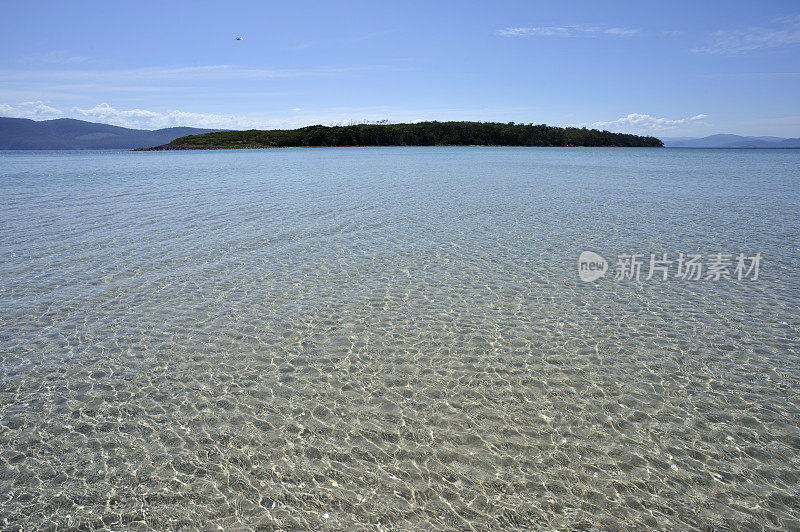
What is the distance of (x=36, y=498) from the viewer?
17.1ft

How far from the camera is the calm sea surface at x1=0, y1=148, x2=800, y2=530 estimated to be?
5.25 meters

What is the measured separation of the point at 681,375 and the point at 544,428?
10.2 feet

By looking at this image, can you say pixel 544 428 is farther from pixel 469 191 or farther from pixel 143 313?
pixel 469 191

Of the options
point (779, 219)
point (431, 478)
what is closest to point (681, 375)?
point (431, 478)
